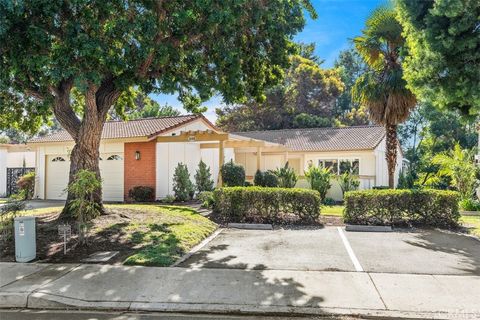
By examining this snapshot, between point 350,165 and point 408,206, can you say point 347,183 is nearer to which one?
point 350,165

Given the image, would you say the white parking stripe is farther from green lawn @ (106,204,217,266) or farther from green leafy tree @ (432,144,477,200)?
green leafy tree @ (432,144,477,200)

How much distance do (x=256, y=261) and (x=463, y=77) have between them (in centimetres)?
567

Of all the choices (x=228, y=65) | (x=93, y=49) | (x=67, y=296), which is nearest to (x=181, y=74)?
(x=228, y=65)

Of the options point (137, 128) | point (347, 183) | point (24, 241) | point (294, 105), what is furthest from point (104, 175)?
point (294, 105)

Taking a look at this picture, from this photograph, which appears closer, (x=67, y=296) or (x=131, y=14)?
(x=67, y=296)

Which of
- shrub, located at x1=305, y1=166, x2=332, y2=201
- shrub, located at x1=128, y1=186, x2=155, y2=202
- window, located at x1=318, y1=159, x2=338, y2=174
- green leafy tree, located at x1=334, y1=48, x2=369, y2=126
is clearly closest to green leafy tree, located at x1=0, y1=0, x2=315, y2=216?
shrub, located at x1=128, y1=186, x2=155, y2=202

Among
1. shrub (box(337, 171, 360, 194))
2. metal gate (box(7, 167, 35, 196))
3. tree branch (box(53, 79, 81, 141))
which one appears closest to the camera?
tree branch (box(53, 79, 81, 141))

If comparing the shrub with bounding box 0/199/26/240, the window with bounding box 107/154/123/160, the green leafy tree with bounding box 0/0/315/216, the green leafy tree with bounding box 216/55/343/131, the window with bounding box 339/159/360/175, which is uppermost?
the green leafy tree with bounding box 216/55/343/131

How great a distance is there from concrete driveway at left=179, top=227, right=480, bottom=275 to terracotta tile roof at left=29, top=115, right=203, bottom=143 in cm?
983

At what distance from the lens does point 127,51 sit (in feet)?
28.4

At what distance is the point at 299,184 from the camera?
20578mm

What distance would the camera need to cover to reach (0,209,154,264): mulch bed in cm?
768

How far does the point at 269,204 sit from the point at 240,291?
6.38 metres

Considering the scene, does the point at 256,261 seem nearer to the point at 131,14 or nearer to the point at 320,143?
the point at 131,14
